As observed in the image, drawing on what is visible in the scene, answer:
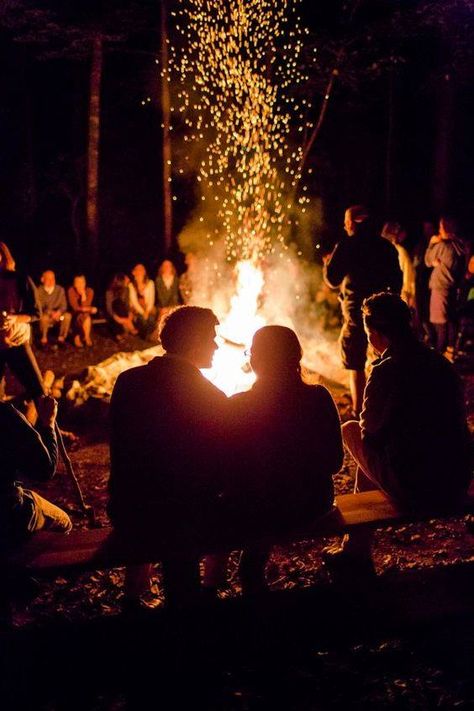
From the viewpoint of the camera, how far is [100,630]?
3354mm

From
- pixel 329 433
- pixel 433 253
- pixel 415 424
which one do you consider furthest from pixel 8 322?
pixel 433 253

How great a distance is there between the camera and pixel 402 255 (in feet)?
29.3

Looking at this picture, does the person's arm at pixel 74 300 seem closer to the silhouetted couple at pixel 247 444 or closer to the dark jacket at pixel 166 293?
the dark jacket at pixel 166 293

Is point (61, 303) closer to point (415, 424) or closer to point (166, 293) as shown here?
point (166, 293)

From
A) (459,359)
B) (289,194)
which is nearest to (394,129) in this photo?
(289,194)

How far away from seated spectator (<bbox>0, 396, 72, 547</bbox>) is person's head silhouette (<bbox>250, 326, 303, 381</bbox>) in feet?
3.77

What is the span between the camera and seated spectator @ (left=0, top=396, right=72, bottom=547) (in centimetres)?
319

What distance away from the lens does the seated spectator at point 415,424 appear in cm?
337

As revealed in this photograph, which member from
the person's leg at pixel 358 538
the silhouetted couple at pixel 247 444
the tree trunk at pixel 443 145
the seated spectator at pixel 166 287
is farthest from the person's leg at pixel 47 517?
the tree trunk at pixel 443 145

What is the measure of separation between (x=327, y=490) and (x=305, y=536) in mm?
263

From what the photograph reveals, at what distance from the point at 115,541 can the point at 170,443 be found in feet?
2.13

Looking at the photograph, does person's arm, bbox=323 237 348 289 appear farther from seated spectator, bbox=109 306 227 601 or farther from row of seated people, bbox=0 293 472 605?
seated spectator, bbox=109 306 227 601

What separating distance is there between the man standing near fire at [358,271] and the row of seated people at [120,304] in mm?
5873

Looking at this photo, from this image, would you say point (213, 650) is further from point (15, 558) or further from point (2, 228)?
point (2, 228)
